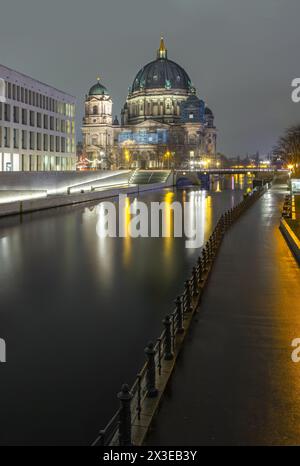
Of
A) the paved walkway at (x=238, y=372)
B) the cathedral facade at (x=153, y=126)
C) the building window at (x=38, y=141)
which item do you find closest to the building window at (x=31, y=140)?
the building window at (x=38, y=141)

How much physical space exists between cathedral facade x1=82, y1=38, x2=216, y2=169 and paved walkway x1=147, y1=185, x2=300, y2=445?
12403cm

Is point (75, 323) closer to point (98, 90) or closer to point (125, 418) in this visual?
point (125, 418)

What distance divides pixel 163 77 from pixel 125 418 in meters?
170

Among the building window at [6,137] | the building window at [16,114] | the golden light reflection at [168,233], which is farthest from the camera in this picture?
the building window at [16,114]

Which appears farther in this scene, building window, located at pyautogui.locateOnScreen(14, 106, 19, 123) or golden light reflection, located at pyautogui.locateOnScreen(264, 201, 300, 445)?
building window, located at pyautogui.locateOnScreen(14, 106, 19, 123)

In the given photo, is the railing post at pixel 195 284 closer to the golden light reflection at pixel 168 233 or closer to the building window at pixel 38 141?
the golden light reflection at pixel 168 233

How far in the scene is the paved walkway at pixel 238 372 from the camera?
712 cm

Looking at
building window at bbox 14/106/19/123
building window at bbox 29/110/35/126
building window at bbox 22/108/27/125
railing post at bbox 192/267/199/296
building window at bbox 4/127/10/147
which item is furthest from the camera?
building window at bbox 29/110/35/126

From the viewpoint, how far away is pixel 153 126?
513ft

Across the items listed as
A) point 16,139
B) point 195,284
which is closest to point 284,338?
point 195,284

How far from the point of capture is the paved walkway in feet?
23.4

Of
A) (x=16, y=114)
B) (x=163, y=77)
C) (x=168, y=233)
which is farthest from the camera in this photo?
(x=163, y=77)

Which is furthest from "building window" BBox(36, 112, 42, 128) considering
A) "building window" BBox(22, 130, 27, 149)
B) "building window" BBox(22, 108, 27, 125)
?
"building window" BBox(22, 130, 27, 149)

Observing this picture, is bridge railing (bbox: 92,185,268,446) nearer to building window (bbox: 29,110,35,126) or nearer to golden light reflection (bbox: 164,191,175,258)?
golden light reflection (bbox: 164,191,175,258)
